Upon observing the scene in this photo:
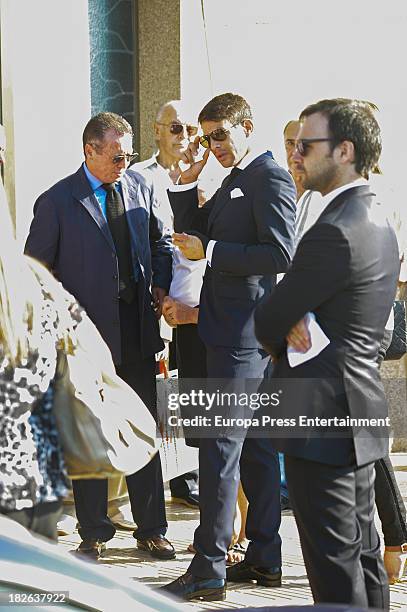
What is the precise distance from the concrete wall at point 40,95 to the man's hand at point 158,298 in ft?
3.40

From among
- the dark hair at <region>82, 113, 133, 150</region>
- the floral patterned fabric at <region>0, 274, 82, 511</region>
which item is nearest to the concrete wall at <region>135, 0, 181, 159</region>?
the dark hair at <region>82, 113, 133, 150</region>

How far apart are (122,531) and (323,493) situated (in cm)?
284

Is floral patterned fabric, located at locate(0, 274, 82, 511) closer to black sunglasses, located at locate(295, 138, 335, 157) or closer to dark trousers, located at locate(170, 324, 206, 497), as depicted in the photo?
black sunglasses, located at locate(295, 138, 335, 157)

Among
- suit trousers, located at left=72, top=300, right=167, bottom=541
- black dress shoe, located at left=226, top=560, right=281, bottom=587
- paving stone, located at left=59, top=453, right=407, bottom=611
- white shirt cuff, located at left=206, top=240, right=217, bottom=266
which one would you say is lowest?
paving stone, located at left=59, top=453, right=407, bottom=611

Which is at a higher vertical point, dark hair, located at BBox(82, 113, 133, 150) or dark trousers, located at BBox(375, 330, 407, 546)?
dark hair, located at BBox(82, 113, 133, 150)

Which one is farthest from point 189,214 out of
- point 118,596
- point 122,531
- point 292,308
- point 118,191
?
point 118,596

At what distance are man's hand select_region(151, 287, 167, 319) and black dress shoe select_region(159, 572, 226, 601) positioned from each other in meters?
1.39

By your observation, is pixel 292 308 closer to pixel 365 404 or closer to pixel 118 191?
pixel 365 404

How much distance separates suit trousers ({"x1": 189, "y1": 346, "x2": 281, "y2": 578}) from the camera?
5.13m

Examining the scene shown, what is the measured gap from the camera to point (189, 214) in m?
5.86

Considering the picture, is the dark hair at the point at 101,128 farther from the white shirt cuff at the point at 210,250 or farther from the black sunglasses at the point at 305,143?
the black sunglasses at the point at 305,143

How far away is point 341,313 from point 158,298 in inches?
91.6

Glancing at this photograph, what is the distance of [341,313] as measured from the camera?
376 centimetres

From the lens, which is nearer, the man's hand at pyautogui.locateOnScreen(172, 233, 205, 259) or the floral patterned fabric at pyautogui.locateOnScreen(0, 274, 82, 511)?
the floral patterned fabric at pyautogui.locateOnScreen(0, 274, 82, 511)
